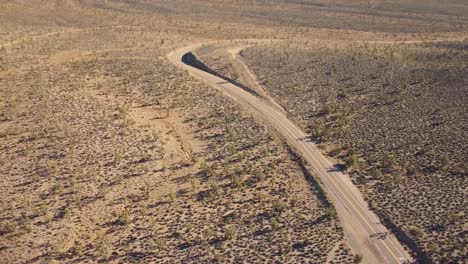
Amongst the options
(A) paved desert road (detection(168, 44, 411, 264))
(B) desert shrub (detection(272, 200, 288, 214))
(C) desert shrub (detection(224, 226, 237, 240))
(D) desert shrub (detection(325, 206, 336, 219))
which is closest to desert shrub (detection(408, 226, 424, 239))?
(A) paved desert road (detection(168, 44, 411, 264))

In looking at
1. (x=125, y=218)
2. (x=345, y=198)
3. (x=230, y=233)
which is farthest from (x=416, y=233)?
(x=125, y=218)

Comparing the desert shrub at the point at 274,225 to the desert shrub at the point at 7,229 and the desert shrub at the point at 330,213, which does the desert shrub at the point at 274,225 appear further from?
the desert shrub at the point at 7,229

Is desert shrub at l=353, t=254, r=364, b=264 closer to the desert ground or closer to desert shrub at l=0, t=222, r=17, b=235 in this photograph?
the desert ground

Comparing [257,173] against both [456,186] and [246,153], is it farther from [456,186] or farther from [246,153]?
[456,186]

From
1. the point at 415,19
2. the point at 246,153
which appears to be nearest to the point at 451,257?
the point at 246,153

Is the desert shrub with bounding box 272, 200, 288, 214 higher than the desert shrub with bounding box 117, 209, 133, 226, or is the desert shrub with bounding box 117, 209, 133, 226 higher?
the desert shrub with bounding box 272, 200, 288, 214

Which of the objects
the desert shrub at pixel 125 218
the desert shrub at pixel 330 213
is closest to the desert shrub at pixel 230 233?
the desert shrub at pixel 125 218
